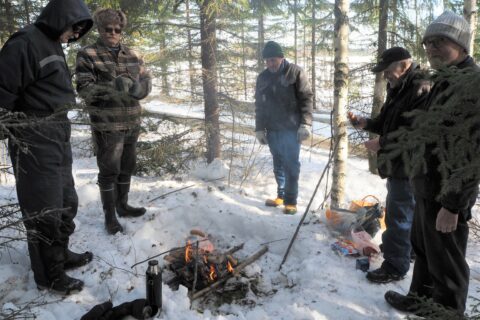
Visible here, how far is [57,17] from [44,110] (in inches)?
32.5

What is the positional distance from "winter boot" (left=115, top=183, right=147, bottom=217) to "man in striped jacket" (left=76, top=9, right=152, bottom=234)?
245mm

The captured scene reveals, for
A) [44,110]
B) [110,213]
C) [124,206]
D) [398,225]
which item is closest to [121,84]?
[44,110]

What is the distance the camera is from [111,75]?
13.8 ft

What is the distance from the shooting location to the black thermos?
3.15 metres

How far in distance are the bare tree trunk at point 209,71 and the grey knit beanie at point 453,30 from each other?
5.21 meters

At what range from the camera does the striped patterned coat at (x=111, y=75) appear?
13.3 feet

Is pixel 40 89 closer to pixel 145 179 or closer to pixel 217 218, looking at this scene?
pixel 217 218

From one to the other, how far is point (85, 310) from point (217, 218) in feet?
7.81

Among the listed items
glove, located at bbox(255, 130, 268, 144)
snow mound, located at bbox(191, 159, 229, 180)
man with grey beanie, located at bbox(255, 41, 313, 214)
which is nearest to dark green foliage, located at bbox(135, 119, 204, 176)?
snow mound, located at bbox(191, 159, 229, 180)

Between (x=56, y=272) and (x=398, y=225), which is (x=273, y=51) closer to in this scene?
(x=398, y=225)

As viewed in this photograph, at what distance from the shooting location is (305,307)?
3.53 meters

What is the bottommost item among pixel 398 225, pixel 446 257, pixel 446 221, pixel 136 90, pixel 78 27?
pixel 398 225

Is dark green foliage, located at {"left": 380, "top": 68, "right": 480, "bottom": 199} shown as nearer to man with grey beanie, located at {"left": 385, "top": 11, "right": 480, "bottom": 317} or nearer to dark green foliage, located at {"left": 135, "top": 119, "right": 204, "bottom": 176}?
man with grey beanie, located at {"left": 385, "top": 11, "right": 480, "bottom": 317}

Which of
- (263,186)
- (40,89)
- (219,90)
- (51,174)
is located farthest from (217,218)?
(219,90)
